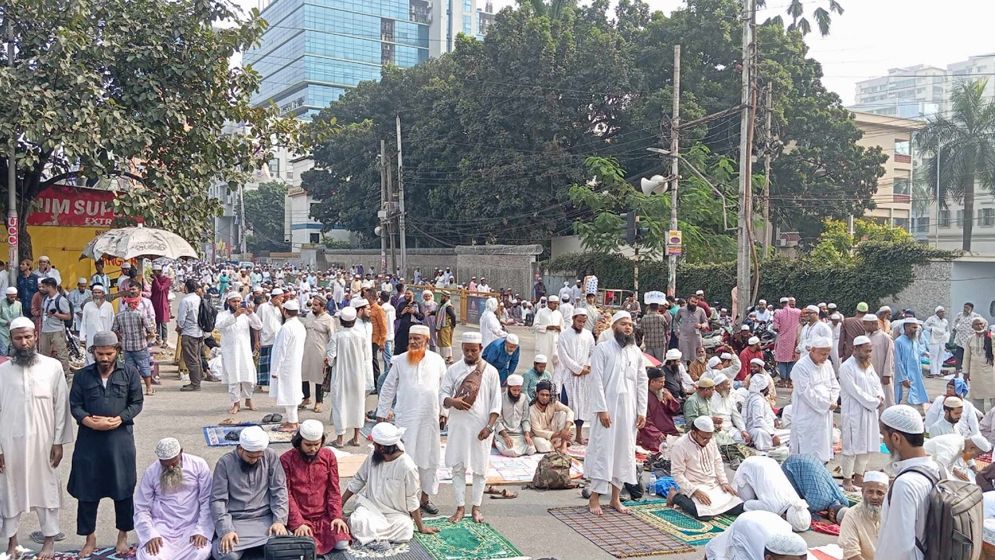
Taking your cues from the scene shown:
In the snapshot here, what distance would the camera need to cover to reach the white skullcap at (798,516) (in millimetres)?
6539

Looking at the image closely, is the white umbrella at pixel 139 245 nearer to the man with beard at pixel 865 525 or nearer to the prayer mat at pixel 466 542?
the prayer mat at pixel 466 542

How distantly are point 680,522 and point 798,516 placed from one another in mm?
973

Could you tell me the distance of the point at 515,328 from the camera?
25906mm

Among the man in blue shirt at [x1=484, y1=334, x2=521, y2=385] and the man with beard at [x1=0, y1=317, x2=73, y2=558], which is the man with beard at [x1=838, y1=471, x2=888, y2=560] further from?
the man in blue shirt at [x1=484, y1=334, x2=521, y2=385]

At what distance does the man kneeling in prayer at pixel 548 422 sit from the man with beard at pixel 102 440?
4.79m

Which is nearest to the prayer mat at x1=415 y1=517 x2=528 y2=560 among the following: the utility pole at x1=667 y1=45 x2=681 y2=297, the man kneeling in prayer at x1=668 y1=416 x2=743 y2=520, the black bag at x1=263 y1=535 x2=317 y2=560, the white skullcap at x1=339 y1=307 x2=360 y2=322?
the black bag at x1=263 y1=535 x2=317 y2=560

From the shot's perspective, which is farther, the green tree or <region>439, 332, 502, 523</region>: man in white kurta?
the green tree

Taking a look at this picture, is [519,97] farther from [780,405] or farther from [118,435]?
[118,435]

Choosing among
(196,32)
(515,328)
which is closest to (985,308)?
(515,328)

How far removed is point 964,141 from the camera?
38.8m

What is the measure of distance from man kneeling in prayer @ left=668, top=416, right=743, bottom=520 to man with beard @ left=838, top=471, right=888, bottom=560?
1770mm

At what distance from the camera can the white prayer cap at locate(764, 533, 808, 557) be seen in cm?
388

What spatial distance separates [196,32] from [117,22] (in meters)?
1.24

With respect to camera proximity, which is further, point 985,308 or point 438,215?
point 438,215
